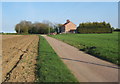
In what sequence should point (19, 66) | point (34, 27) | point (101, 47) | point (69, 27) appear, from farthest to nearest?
1. point (69, 27)
2. point (34, 27)
3. point (101, 47)
4. point (19, 66)

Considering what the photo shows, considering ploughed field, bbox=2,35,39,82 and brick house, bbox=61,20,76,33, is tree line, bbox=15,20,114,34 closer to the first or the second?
brick house, bbox=61,20,76,33

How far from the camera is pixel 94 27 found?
278ft

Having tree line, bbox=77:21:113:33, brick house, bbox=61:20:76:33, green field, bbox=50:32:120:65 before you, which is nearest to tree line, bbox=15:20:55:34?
brick house, bbox=61:20:76:33

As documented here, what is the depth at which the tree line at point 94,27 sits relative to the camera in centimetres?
8222

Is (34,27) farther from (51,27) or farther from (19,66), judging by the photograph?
(19,66)

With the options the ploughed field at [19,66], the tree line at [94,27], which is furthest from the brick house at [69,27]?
the ploughed field at [19,66]

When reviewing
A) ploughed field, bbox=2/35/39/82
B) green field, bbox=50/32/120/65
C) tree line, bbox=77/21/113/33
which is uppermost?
tree line, bbox=77/21/113/33

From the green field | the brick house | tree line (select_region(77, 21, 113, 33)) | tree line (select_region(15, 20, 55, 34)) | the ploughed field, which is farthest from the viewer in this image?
the brick house

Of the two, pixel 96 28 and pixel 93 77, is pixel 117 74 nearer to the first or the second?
pixel 93 77

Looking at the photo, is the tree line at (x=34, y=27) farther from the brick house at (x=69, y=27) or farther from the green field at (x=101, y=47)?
the green field at (x=101, y=47)

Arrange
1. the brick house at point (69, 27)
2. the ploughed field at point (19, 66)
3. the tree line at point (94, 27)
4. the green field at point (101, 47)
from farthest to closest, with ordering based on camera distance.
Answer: the brick house at point (69, 27), the tree line at point (94, 27), the green field at point (101, 47), the ploughed field at point (19, 66)

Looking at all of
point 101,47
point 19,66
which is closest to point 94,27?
point 101,47

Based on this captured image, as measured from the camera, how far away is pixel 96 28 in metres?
84.6

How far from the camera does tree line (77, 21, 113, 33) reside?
8222 centimetres
